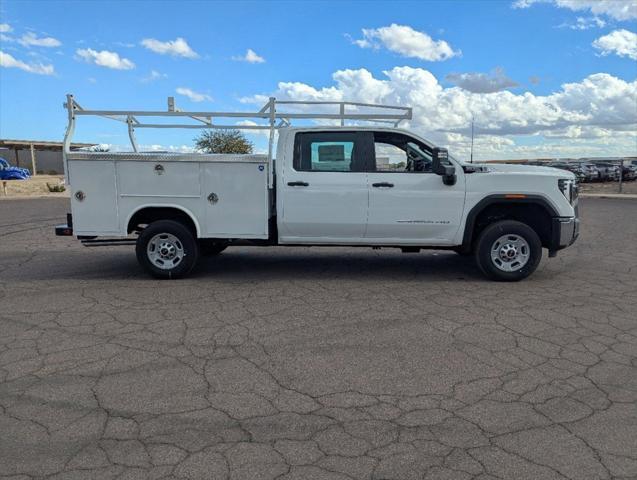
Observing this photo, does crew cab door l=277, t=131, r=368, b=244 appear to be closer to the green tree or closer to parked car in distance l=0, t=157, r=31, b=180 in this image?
the green tree

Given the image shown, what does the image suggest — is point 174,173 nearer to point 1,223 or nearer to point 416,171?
point 416,171

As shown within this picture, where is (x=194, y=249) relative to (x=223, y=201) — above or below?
below

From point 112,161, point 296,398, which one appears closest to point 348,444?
point 296,398

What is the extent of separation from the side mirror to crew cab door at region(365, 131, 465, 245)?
75mm

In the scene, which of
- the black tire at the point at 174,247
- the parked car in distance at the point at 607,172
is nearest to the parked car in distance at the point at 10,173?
the black tire at the point at 174,247

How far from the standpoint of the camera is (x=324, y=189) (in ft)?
22.4

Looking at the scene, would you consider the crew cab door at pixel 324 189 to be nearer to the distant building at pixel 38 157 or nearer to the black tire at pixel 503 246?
the black tire at pixel 503 246

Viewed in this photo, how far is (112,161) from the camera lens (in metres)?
6.83

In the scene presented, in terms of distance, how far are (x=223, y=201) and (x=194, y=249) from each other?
78cm

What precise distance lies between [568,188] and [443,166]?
1.77m

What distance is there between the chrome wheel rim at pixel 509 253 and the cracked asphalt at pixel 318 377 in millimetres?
320

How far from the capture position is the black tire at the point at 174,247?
698 cm

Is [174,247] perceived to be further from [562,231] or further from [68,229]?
[562,231]

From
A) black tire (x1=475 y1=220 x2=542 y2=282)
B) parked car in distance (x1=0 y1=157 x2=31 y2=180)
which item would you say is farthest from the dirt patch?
black tire (x1=475 y1=220 x2=542 y2=282)
